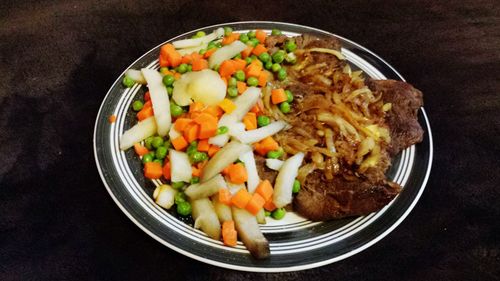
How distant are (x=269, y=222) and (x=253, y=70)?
149cm

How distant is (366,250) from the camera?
3.51 metres

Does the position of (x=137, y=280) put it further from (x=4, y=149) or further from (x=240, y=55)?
(x=240, y=55)

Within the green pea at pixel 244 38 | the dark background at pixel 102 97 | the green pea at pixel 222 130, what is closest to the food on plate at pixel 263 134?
the green pea at pixel 222 130

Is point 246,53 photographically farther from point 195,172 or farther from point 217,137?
point 195,172

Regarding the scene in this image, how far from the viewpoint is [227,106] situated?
12.6 feet

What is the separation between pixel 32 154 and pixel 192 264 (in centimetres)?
190

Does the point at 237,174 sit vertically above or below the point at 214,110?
below

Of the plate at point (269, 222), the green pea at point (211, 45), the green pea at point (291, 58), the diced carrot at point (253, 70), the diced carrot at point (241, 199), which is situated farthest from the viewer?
the green pea at point (211, 45)

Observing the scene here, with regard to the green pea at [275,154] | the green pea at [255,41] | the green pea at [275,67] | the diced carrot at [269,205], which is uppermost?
the green pea at [255,41]

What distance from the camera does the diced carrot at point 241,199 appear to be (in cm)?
336

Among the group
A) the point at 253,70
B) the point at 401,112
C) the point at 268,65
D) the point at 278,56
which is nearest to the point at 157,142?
the point at 253,70

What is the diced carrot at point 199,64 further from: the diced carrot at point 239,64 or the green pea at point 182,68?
the diced carrot at point 239,64

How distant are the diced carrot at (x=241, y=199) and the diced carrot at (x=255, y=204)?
0.03m

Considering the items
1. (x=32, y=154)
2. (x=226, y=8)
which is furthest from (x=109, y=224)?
(x=226, y=8)
